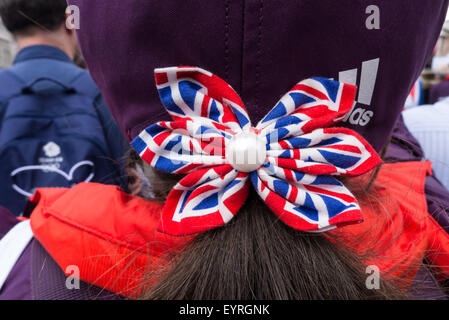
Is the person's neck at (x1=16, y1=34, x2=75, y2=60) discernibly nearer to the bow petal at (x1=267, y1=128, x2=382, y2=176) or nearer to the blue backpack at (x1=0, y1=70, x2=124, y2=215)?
the blue backpack at (x1=0, y1=70, x2=124, y2=215)

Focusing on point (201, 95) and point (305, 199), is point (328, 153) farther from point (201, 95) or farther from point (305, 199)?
point (201, 95)

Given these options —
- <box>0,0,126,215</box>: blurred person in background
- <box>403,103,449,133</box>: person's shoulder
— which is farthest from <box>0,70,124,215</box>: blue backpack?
<box>403,103,449,133</box>: person's shoulder

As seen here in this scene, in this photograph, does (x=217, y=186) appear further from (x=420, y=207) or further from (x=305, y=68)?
(x=420, y=207)

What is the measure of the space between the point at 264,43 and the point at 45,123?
90 centimetres

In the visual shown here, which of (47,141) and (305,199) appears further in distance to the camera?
(47,141)

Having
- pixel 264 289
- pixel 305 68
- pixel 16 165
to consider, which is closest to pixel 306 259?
pixel 264 289

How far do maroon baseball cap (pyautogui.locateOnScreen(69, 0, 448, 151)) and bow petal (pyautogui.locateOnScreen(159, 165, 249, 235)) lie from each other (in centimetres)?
9

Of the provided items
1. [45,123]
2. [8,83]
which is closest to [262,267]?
[45,123]

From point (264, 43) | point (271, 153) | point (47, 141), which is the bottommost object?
point (47, 141)

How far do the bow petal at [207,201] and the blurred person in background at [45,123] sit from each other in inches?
24.4

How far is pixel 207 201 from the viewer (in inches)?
15.2

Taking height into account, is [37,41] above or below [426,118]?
above

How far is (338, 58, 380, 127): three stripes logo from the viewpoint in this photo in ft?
1.26
